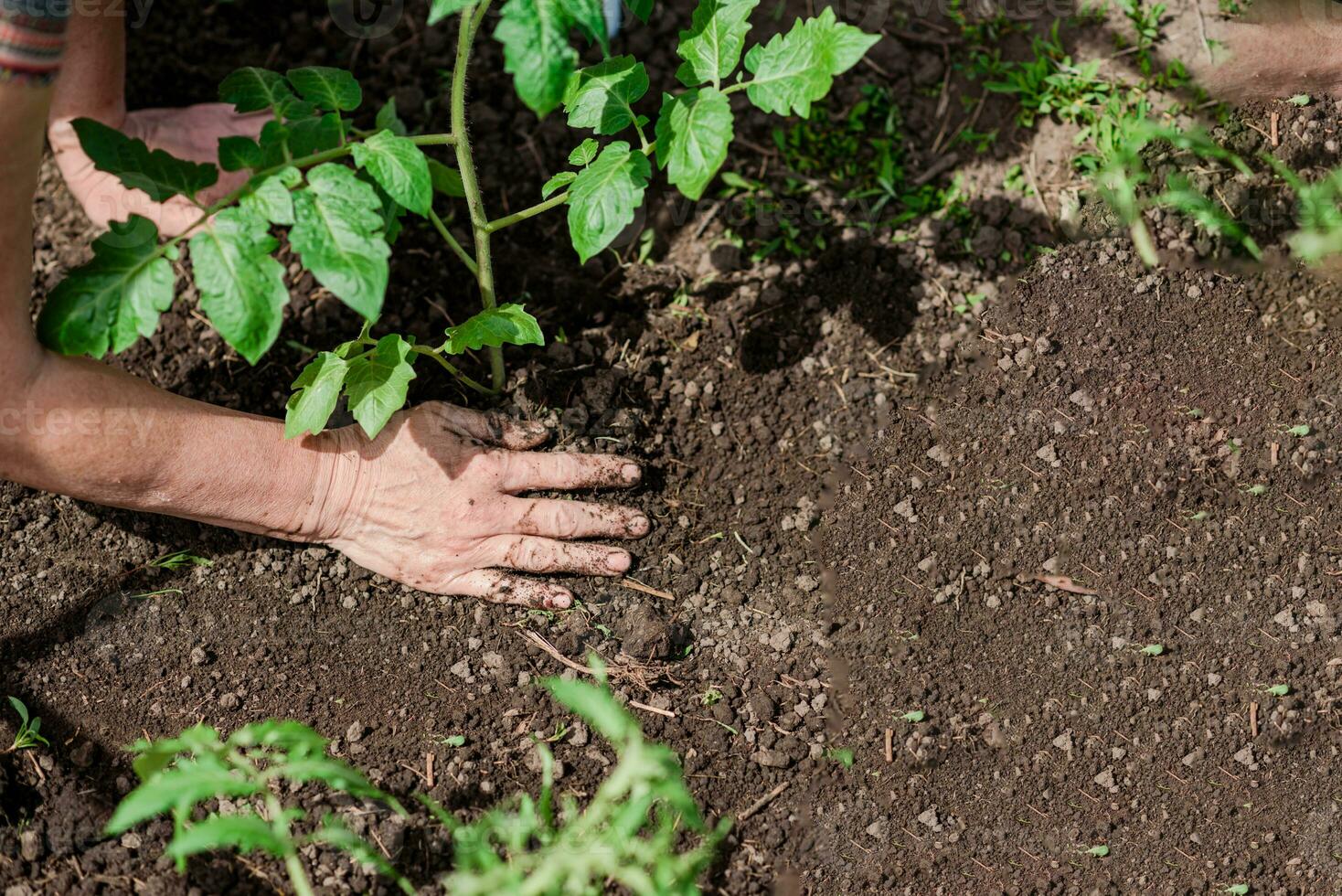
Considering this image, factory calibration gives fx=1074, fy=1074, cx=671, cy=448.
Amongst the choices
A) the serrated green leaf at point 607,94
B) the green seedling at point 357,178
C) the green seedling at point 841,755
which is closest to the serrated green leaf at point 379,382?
the green seedling at point 357,178

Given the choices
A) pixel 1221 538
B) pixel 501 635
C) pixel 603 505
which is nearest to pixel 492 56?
pixel 603 505

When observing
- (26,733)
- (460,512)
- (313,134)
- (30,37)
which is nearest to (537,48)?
(313,134)

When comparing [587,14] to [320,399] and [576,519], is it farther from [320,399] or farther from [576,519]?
[576,519]

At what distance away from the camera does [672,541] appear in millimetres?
2301

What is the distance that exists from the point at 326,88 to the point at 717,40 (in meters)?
Answer: 0.68

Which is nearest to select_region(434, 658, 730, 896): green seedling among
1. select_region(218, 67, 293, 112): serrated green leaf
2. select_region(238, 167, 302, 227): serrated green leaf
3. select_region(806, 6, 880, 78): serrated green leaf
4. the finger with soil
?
the finger with soil

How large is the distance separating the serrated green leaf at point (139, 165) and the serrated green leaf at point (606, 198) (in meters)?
0.59

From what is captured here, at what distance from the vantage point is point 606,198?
180cm

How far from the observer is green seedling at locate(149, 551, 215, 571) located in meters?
2.26

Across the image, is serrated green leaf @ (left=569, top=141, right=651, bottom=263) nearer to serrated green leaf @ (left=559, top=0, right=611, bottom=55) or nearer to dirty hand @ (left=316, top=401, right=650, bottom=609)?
serrated green leaf @ (left=559, top=0, right=611, bottom=55)

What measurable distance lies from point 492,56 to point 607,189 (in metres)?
1.17

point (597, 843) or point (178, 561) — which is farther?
point (178, 561)

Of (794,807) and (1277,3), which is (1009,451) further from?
(1277,3)

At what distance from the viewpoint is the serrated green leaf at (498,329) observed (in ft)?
6.50
